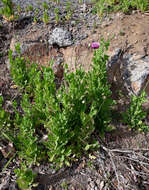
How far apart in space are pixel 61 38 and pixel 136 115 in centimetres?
211

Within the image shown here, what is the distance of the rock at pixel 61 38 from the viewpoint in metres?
3.77

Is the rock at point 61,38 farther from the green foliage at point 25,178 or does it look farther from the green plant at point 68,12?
the green foliage at point 25,178

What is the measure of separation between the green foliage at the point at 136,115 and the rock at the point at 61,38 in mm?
1810

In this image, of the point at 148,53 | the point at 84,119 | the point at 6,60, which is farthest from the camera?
the point at 6,60

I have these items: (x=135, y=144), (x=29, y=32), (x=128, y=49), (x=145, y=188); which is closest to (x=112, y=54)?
(x=128, y=49)

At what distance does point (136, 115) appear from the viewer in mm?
2727

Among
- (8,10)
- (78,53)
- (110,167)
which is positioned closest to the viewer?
(110,167)

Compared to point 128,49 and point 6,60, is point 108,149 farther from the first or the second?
point 6,60

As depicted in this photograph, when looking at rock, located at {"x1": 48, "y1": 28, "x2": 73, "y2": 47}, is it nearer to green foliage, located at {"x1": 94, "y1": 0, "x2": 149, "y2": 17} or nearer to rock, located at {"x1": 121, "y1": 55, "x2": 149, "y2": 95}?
green foliage, located at {"x1": 94, "y1": 0, "x2": 149, "y2": 17}

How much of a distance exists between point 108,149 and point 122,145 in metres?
0.34

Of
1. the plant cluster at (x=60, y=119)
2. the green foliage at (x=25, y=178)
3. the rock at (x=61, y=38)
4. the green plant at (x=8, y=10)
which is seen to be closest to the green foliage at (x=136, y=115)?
the plant cluster at (x=60, y=119)

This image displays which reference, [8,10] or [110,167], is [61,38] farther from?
[110,167]

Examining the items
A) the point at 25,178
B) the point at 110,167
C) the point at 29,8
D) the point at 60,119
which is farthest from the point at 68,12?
the point at 25,178

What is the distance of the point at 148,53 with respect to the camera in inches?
135
